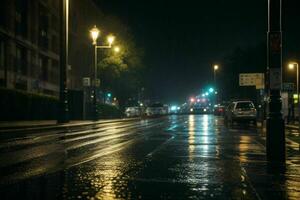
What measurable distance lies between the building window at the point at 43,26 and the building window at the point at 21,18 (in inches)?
192

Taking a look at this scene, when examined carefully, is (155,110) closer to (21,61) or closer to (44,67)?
(44,67)

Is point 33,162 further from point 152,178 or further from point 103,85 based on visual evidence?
point 103,85

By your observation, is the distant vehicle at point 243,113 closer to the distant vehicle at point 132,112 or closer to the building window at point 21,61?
the building window at point 21,61

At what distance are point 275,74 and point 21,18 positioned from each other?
150ft

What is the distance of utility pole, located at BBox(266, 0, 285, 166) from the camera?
13016mm

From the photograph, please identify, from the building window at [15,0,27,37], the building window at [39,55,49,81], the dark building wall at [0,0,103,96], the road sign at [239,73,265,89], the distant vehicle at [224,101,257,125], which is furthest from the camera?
the building window at [39,55,49,81]

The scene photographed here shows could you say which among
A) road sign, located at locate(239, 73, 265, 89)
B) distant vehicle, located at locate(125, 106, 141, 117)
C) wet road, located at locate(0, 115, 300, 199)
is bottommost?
wet road, located at locate(0, 115, 300, 199)

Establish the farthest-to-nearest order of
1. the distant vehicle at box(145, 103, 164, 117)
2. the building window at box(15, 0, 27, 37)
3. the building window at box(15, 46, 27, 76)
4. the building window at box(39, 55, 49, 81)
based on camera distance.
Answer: the distant vehicle at box(145, 103, 164, 117), the building window at box(39, 55, 49, 81), the building window at box(15, 0, 27, 37), the building window at box(15, 46, 27, 76)

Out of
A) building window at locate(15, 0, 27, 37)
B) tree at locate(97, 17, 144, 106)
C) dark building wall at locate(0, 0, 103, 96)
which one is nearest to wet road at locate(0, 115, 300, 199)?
dark building wall at locate(0, 0, 103, 96)

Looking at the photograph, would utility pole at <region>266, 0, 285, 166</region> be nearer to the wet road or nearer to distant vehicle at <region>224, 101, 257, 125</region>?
the wet road

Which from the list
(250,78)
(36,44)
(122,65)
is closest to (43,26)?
(36,44)

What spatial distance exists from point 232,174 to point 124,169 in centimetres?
245

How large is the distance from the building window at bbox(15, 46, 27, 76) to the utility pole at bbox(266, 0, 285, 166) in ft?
135

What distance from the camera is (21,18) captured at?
180ft
